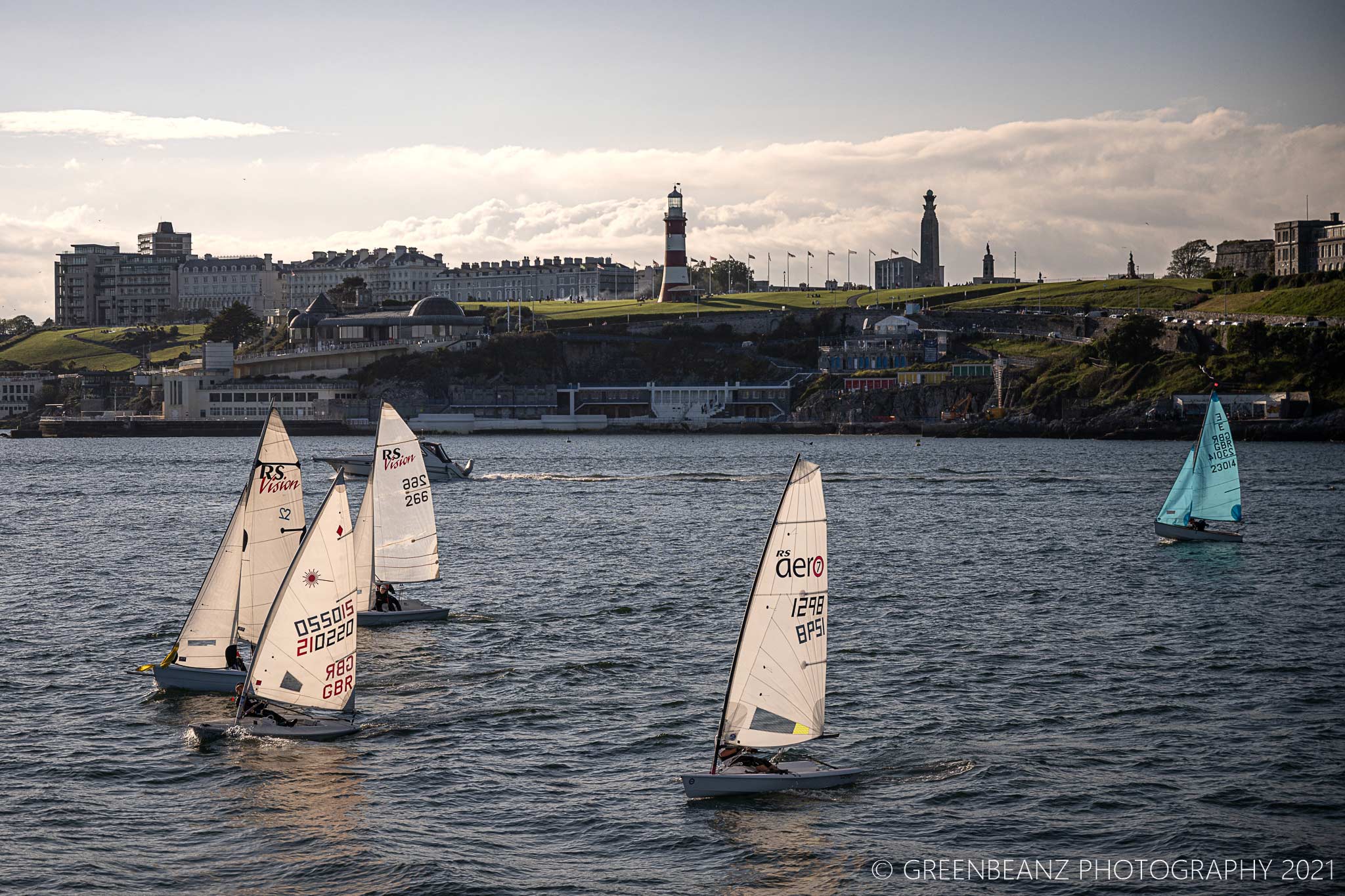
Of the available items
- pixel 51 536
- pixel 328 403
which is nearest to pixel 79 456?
pixel 328 403

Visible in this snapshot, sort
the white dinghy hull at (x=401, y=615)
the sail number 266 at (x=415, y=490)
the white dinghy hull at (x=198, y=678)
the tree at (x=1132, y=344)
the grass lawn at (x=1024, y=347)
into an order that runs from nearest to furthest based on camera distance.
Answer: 1. the white dinghy hull at (x=198, y=678)
2. the white dinghy hull at (x=401, y=615)
3. the sail number 266 at (x=415, y=490)
4. the tree at (x=1132, y=344)
5. the grass lawn at (x=1024, y=347)

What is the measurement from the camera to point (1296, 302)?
175 m

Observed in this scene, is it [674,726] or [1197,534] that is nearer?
[674,726]

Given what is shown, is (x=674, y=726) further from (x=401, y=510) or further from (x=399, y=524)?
(x=401, y=510)

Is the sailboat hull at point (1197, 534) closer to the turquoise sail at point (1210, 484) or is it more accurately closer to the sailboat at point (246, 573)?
the turquoise sail at point (1210, 484)

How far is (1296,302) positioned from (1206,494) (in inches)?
5021

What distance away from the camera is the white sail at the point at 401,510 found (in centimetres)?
4197

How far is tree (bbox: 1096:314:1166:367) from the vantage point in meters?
165

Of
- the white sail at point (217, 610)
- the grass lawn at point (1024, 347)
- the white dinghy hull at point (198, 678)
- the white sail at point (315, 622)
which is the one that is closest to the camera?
the white sail at point (315, 622)

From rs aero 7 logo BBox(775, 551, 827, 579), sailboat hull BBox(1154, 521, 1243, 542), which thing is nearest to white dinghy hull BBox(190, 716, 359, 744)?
A: rs aero 7 logo BBox(775, 551, 827, 579)

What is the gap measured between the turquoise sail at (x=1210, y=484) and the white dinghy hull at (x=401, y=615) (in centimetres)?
3570

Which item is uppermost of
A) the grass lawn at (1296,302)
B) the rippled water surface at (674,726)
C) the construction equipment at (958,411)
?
the grass lawn at (1296,302)

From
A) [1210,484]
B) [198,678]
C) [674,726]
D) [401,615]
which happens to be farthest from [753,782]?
[1210,484]

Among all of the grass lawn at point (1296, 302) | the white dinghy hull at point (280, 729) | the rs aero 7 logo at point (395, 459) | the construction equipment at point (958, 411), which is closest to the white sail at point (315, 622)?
the white dinghy hull at point (280, 729)
